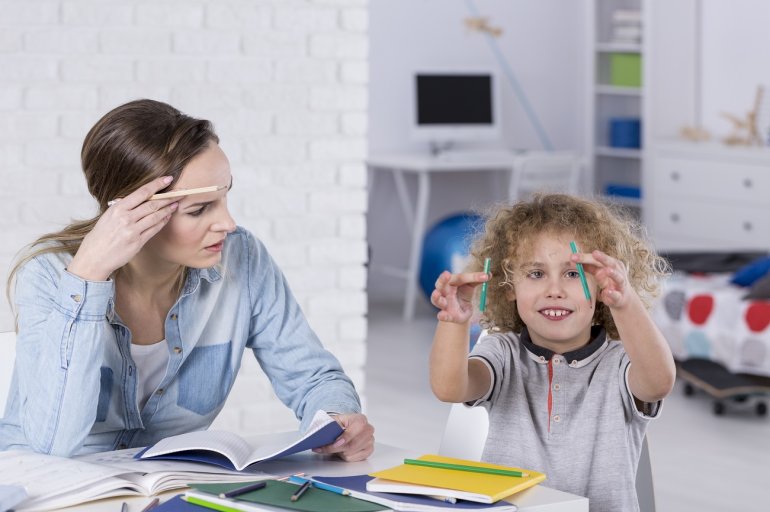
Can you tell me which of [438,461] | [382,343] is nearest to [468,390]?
[438,461]

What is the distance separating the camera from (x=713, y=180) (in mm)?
6359

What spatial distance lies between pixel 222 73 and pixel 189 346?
1331mm

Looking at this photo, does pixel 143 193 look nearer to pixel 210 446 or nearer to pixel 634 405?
pixel 210 446

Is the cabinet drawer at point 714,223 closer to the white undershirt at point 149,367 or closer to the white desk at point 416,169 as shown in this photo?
the white desk at point 416,169

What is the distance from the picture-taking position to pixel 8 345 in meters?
1.76

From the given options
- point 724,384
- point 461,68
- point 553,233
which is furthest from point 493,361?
point 461,68

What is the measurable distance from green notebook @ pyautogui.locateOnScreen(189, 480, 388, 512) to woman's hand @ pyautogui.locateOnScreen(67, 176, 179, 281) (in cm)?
34

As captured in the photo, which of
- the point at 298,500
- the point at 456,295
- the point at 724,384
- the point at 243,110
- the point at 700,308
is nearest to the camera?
the point at 298,500

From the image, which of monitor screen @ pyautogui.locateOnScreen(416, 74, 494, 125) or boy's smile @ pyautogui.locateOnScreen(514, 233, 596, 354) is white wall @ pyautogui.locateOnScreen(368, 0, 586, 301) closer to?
monitor screen @ pyautogui.locateOnScreen(416, 74, 494, 125)

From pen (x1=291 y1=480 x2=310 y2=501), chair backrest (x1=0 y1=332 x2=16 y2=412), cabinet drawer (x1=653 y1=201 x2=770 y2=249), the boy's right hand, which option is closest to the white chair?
the boy's right hand

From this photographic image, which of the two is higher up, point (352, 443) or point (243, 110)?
point (243, 110)

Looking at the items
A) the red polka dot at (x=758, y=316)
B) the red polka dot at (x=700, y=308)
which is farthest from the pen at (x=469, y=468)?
the red polka dot at (x=700, y=308)

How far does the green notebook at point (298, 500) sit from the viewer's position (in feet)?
3.98

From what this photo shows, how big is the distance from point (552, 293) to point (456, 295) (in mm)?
183
